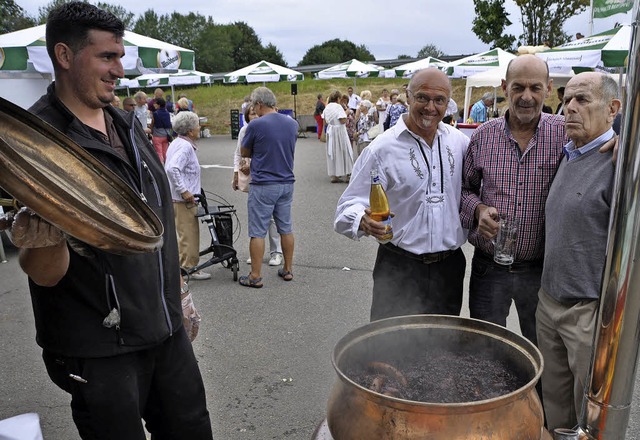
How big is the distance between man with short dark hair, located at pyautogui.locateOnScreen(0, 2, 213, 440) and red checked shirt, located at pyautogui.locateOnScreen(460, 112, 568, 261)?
166cm

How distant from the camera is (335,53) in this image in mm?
78938

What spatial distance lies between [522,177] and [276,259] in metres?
4.06

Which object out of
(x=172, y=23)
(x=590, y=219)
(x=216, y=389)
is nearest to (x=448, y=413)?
(x=590, y=219)

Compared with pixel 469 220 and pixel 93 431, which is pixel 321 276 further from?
pixel 93 431

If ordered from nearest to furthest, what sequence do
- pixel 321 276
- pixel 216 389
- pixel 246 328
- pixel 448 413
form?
pixel 448 413 < pixel 216 389 < pixel 246 328 < pixel 321 276

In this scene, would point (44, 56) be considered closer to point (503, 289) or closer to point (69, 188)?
point (69, 188)

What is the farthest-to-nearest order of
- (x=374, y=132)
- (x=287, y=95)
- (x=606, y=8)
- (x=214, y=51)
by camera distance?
(x=214, y=51), (x=287, y=95), (x=374, y=132), (x=606, y=8)

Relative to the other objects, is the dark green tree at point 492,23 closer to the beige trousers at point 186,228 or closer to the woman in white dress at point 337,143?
the woman in white dress at point 337,143

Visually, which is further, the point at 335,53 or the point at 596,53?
the point at 335,53

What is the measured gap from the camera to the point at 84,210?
→ 117 centimetres

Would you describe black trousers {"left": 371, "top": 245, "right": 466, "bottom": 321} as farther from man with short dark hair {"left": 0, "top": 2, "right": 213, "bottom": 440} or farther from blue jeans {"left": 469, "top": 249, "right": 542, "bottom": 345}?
man with short dark hair {"left": 0, "top": 2, "right": 213, "bottom": 440}

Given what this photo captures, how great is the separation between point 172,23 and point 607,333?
82841mm

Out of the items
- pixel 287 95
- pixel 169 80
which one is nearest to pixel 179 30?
pixel 287 95

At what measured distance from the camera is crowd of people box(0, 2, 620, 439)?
182 centimetres
